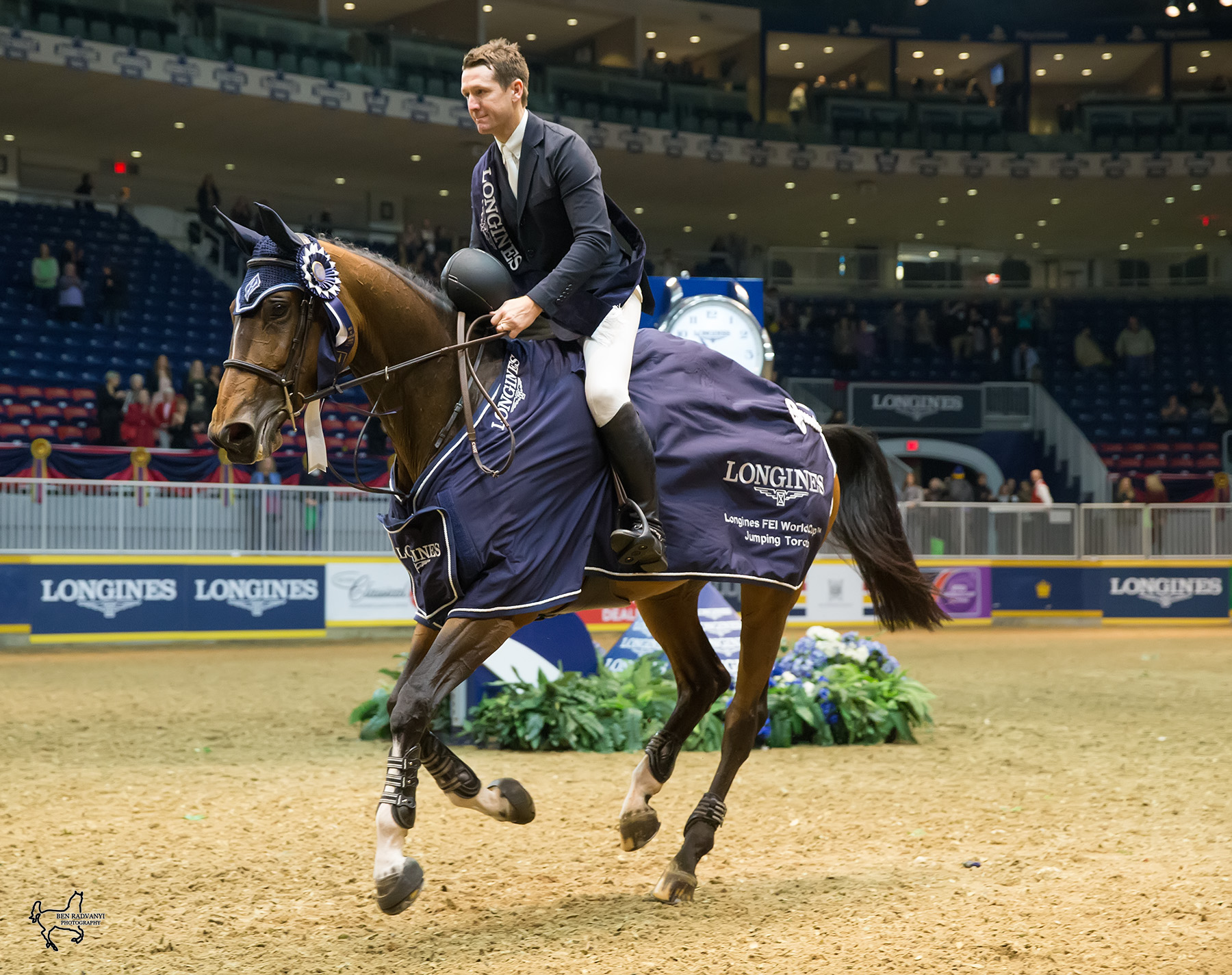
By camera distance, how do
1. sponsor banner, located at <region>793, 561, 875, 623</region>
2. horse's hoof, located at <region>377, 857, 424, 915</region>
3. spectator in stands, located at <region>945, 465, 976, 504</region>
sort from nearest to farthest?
horse's hoof, located at <region>377, 857, 424, 915</region> < sponsor banner, located at <region>793, 561, 875, 623</region> < spectator in stands, located at <region>945, 465, 976, 504</region>

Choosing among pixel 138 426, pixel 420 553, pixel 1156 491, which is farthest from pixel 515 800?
pixel 1156 491

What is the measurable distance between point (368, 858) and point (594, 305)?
257 cm

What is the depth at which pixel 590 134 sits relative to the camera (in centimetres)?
2730

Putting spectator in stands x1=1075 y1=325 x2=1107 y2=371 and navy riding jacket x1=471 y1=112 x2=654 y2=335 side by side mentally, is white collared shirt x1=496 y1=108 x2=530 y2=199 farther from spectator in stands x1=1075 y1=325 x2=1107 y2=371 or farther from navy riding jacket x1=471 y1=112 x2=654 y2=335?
spectator in stands x1=1075 y1=325 x2=1107 y2=371

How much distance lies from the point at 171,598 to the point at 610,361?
13.0 meters

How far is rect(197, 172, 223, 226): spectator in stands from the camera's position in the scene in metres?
23.4

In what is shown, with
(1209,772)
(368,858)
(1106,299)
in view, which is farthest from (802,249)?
(368,858)

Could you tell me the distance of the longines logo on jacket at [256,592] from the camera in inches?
634

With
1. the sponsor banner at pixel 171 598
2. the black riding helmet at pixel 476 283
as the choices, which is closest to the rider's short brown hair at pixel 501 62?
the black riding helmet at pixel 476 283

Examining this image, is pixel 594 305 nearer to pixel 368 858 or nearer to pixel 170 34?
pixel 368 858

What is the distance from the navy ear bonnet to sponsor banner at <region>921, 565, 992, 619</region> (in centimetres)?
1673

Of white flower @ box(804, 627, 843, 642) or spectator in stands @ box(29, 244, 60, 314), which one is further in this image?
spectator in stands @ box(29, 244, 60, 314)

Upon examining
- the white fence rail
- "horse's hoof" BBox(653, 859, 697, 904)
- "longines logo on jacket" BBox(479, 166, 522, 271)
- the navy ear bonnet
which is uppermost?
"longines logo on jacket" BBox(479, 166, 522, 271)

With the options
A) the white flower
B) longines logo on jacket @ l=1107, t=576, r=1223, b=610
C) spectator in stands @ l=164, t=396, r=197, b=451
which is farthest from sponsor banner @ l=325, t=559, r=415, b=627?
longines logo on jacket @ l=1107, t=576, r=1223, b=610
